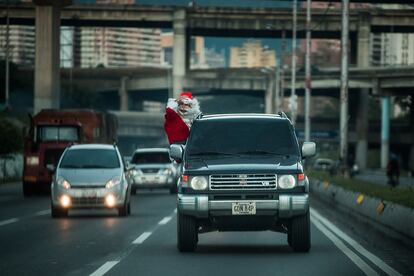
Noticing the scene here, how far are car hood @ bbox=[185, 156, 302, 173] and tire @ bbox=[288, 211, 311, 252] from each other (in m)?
0.74

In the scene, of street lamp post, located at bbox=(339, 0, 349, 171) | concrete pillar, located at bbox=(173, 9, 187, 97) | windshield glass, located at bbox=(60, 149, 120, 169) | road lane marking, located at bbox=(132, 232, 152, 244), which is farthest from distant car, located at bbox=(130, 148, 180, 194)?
concrete pillar, located at bbox=(173, 9, 187, 97)

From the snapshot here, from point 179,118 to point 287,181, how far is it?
478 centimetres

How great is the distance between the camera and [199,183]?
1809 cm

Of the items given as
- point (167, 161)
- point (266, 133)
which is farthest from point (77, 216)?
point (167, 161)

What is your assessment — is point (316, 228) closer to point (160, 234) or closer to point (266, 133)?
point (160, 234)

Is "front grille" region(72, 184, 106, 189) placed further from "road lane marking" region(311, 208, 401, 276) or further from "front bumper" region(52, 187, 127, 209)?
"road lane marking" region(311, 208, 401, 276)

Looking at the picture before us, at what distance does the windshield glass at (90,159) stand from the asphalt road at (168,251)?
4.03 ft

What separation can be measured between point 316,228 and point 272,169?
801cm

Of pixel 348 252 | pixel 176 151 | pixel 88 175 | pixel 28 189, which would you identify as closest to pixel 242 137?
pixel 176 151

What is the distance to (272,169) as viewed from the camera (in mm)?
18062

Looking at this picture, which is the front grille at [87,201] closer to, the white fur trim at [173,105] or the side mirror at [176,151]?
the white fur trim at [173,105]

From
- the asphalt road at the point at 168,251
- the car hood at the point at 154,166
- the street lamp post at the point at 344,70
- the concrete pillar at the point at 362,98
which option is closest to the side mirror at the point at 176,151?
the asphalt road at the point at 168,251

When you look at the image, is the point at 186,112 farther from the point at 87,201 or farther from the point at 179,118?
the point at 87,201

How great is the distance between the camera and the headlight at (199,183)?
59.3 ft
